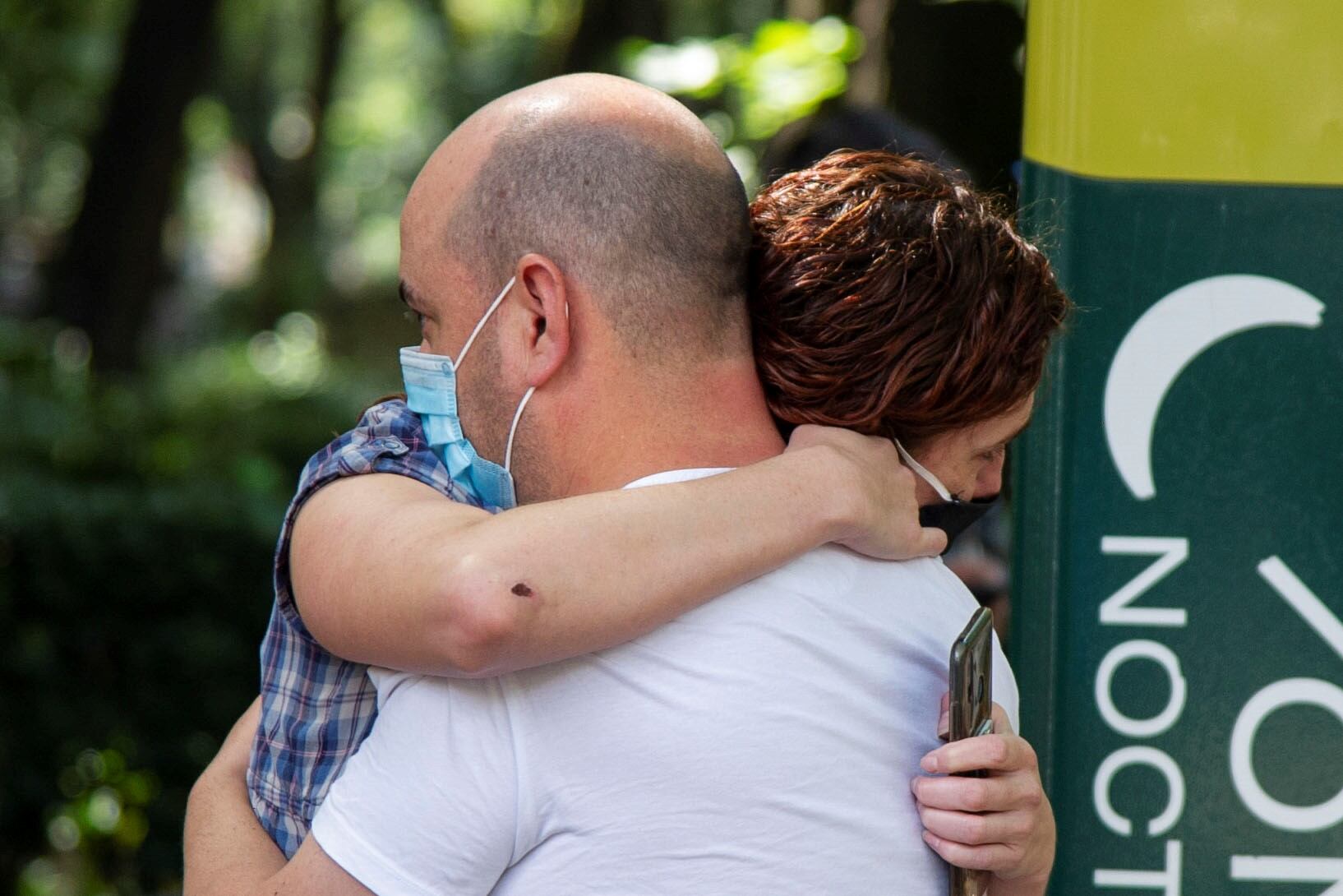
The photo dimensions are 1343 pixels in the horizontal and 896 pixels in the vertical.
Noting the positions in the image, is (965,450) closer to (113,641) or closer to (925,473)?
(925,473)

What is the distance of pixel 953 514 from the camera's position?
75.9 inches

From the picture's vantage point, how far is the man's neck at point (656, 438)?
167 cm

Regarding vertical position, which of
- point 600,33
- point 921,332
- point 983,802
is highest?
point 921,332

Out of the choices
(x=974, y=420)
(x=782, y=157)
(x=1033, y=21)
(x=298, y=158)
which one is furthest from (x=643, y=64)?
(x=298, y=158)

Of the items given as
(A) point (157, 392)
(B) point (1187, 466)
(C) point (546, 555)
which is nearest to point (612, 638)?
(C) point (546, 555)

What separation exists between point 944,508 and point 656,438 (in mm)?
446

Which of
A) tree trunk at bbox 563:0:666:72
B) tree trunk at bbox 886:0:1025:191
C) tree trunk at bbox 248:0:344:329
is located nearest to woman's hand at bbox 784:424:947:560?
tree trunk at bbox 886:0:1025:191

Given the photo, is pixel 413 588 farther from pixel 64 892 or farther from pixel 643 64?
pixel 64 892

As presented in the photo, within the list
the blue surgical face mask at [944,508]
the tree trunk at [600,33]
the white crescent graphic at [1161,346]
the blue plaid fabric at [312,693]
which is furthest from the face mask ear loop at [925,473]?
the tree trunk at [600,33]

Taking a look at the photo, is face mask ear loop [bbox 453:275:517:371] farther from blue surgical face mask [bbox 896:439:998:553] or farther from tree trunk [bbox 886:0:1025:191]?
tree trunk [bbox 886:0:1025:191]

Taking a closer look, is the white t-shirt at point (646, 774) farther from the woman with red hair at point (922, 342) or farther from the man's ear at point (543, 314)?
the man's ear at point (543, 314)

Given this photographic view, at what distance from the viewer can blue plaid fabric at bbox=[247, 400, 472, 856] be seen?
172 cm

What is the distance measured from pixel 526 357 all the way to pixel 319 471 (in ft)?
0.88

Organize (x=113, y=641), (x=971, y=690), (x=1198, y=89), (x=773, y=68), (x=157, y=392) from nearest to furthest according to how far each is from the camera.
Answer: (x=971, y=690)
(x=1198, y=89)
(x=773, y=68)
(x=113, y=641)
(x=157, y=392)
